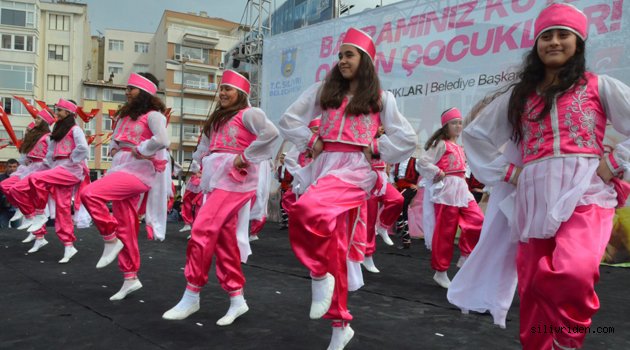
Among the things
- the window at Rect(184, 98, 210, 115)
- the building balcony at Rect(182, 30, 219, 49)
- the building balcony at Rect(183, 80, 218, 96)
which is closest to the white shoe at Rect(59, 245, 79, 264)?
the building balcony at Rect(183, 80, 218, 96)

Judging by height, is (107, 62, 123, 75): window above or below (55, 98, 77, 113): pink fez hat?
above

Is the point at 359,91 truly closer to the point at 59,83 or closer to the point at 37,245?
the point at 37,245

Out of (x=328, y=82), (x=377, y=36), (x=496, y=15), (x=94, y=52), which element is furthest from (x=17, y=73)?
(x=328, y=82)

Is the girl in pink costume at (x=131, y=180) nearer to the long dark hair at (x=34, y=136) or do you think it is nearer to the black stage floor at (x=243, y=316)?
the black stage floor at (x=243, y=316)

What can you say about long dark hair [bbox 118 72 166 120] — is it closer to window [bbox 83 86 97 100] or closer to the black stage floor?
the black stage floor

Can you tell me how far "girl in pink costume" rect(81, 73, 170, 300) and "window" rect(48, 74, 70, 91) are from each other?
1563 inches

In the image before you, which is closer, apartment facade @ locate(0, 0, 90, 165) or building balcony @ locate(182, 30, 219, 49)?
apartment facade @ locate(0, 0, 90, 165)

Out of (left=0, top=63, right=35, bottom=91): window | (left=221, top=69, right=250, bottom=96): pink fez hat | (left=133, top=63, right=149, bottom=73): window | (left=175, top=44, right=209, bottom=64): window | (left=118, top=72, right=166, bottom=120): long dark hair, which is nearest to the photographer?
(left=221, top=69, right=250, bottom=96): pink fez hat

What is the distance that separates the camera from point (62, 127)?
22.7 feet

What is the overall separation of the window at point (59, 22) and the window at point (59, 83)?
3.42m

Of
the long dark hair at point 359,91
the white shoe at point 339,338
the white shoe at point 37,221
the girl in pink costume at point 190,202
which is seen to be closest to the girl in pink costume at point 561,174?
the long dark hair at point 359,91

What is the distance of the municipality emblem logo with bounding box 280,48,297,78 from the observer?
12.6 meters

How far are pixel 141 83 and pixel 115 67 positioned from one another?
4650 centimetres

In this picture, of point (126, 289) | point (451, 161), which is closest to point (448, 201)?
point (451, 161)
